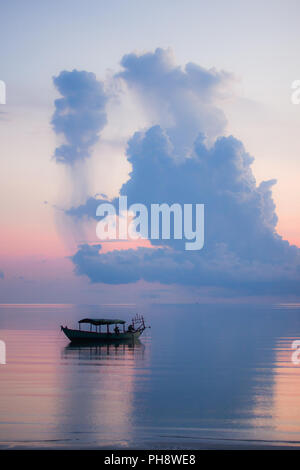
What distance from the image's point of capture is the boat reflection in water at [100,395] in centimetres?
3222

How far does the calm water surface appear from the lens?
31719 mm

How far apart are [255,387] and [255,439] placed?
57.0 feet

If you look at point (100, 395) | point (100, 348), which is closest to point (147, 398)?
point (100, 395)

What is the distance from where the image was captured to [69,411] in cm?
3778

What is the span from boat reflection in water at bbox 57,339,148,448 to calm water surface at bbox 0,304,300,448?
0.07 m

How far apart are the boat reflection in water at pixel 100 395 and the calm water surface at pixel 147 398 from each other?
0.07 meters

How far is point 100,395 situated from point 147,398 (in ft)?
12.4

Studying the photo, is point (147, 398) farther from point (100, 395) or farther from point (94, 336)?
point (94, 336)

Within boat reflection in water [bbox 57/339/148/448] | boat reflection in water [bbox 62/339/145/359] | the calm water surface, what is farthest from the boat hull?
the calm water surface

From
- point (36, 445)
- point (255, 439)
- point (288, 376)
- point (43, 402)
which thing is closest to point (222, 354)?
point (288, 376)

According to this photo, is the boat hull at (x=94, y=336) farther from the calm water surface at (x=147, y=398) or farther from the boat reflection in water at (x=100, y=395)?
the calm water surface at (x=147, y=398)

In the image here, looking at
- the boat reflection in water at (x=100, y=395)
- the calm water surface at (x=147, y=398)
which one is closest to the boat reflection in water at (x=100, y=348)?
the boat reflection in water at (x=100, y=395)

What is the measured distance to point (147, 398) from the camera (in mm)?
42562
